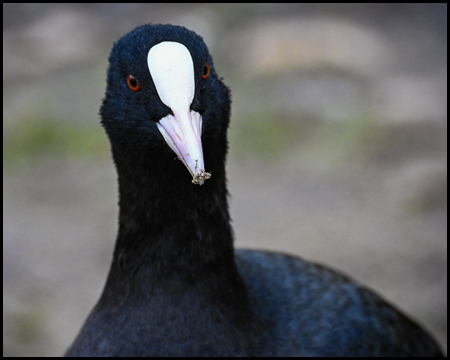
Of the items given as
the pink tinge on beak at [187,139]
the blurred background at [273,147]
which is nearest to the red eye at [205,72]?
the pink tinge on beak at [187,139]

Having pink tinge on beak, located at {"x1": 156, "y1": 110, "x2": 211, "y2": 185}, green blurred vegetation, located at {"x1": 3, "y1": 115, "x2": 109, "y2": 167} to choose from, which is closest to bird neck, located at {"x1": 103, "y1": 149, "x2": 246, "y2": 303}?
pink tinge on beak, located at {"x1": 156, "y1": 110, "x2": 211, "y2": 185}

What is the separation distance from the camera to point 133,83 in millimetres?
2348

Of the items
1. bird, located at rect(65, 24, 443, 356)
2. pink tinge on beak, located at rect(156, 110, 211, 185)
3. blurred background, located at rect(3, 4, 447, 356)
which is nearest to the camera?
pink tinge on beak, located at rect(156, 110, 211, 185)

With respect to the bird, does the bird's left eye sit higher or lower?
higher

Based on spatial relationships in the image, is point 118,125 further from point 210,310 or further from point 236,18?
point 236,18

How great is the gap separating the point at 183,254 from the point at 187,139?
719 millimetres

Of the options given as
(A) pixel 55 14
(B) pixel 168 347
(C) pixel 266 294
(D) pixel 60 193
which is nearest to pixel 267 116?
(D) pixel 60 193

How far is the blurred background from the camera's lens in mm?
5277

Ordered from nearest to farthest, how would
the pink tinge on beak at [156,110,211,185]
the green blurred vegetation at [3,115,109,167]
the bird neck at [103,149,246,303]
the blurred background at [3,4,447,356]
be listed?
the pink tinge on beak at [156,110,211,185], the bird neck at [103,149,246,303], the blurred background at [3,4,447,356], the green blurred vegetation at [3,115,109,167]

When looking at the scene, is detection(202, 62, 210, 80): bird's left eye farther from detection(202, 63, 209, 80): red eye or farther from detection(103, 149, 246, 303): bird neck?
detection(103, 149, 246, 303): bird neck

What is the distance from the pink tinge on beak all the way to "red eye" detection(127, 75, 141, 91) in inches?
7.2

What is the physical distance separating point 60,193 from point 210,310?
396 cm

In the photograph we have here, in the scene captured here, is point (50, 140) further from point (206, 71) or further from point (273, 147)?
point (206, 71)

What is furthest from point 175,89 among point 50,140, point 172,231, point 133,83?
point 50,140
